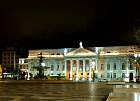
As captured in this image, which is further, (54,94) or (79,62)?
(79,62)

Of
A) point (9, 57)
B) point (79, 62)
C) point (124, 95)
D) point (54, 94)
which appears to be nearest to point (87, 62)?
point (79, 62)

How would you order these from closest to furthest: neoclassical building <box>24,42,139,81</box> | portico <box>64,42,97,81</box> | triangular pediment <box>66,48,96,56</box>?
1. neoclassical building <box>24,42,139,81</box>
2. portico <box>64,42,97,81</box>
3. triangular pediment <box>66,48,96,56</box>

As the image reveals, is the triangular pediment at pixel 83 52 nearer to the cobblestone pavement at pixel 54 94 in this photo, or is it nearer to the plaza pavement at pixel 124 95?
the cobblestone pavement at pixel 54 94

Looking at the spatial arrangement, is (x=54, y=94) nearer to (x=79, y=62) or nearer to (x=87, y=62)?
(x=87, y=62)

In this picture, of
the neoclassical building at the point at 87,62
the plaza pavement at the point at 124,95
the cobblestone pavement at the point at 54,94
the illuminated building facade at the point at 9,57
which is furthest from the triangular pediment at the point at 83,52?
the plaza pavement at the point at 124,95

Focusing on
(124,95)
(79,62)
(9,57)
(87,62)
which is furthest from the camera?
(9,57)

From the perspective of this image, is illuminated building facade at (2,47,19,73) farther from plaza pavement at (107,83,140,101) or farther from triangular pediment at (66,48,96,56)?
plaza pavement at (107,83,140,101)

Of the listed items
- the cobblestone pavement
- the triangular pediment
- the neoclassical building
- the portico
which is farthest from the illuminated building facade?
the cobblestone pavement

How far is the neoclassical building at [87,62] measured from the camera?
459ft

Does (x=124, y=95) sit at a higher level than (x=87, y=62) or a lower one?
lower

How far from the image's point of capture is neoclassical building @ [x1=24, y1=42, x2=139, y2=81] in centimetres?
14000

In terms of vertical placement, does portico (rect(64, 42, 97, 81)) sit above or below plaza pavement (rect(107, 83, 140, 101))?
above

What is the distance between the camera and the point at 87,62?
144 meters

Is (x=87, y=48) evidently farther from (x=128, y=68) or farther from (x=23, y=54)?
(x=23, y=54)
